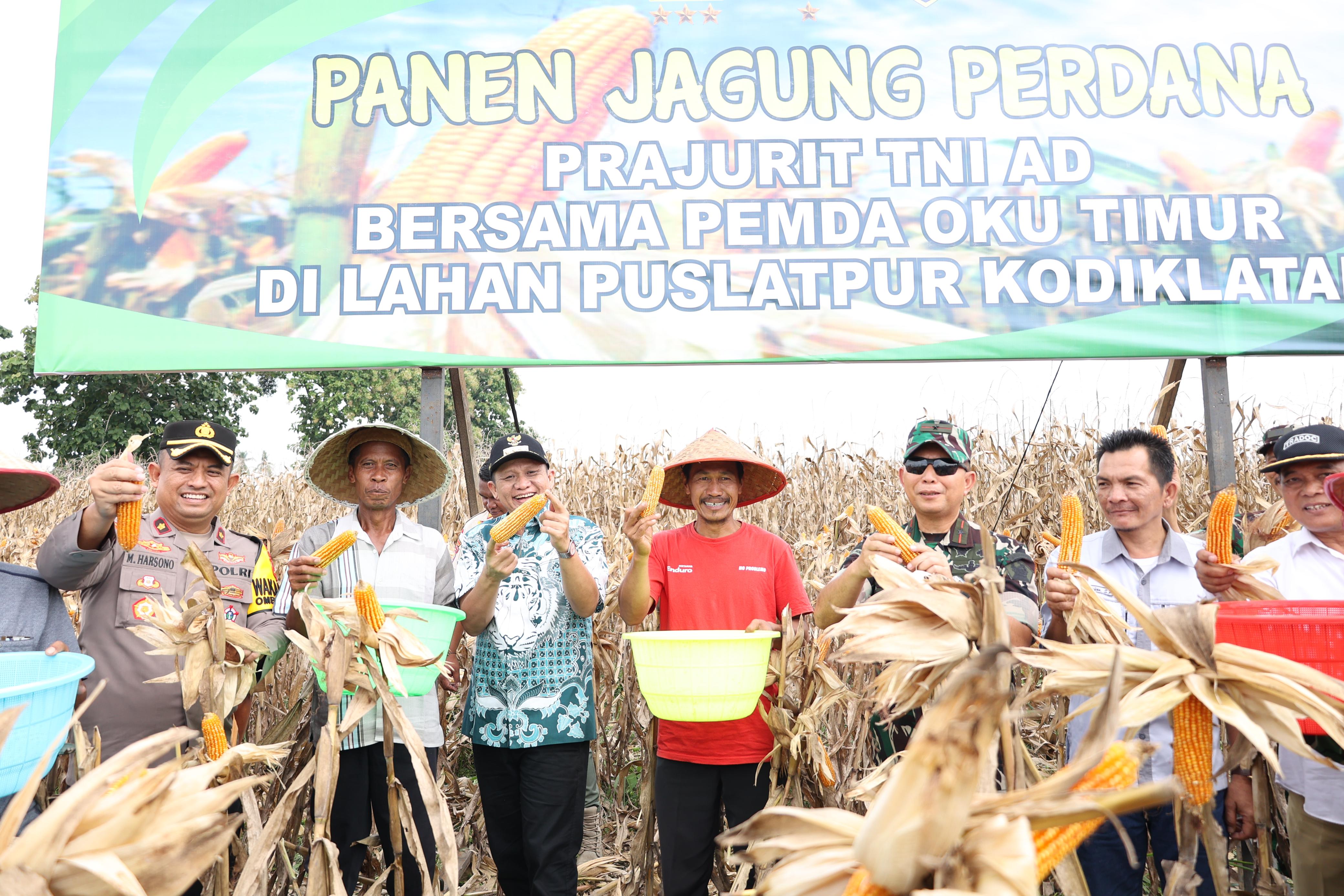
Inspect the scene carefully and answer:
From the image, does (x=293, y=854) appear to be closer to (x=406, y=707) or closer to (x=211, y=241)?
(x=406, y=707)

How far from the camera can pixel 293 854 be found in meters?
3.55

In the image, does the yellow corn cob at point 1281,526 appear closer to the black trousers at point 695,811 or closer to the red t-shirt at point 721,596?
the red t-shirt at point 721,596

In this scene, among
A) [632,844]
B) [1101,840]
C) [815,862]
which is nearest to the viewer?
[815,862]

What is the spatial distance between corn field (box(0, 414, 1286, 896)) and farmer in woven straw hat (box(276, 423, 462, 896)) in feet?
0.85

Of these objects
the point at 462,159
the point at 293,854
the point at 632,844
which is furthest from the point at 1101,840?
the point at 462,159

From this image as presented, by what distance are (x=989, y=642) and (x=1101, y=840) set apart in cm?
201

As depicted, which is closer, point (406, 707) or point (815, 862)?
point (815, 862)

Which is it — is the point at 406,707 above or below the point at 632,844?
above

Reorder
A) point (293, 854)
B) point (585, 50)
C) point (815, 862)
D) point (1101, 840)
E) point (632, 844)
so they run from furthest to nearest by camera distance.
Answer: point (585, 50) < point (632, 844) < point (293, 854) < point (1101, 840) < point (815, 862)

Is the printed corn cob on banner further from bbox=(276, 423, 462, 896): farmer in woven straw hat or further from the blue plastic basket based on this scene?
the blue plastic basket

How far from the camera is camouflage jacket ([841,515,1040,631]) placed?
2.70 meters

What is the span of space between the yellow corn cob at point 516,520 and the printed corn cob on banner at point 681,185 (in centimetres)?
147

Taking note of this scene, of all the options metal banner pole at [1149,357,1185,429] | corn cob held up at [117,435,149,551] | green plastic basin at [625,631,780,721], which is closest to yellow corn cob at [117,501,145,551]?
corn cob held up at [117,435,149,551]

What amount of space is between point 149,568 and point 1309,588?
155 inches
